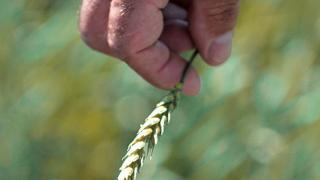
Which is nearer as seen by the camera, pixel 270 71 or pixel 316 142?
pixel 316 142

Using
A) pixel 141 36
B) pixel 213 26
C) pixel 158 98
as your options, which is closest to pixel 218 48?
pixel 213 26

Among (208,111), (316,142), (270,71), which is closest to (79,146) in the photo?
(208,111)

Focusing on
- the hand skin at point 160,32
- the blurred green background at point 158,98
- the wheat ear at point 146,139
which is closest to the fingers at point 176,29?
the hand skin at point 160,32

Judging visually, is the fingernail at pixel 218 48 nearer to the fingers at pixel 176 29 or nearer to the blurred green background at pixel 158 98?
the fingers at pixel 176 29

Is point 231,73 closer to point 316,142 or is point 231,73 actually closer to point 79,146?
point 316,142

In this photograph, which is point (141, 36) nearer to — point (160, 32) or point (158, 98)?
point (160, 32)

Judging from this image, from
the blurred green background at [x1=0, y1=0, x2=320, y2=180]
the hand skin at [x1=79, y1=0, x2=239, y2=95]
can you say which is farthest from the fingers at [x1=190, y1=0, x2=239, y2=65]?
the blurred green background at [x1=0, y1=0, x2=320, y2=180]

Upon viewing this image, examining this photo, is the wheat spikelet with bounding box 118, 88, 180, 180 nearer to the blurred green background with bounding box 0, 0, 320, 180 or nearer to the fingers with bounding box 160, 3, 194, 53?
the fingers with bounding box 160, 3, 194, 53

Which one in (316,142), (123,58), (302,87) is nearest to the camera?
(123,58)
